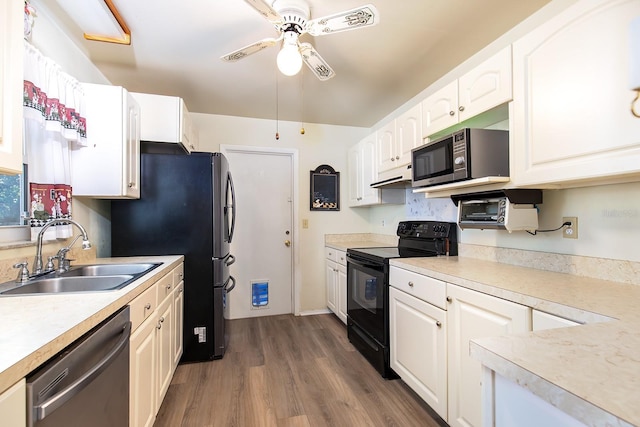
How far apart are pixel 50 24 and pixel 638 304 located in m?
3.13

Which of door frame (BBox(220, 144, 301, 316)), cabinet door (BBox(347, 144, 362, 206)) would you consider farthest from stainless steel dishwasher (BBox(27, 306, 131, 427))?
cabinet door (BBox(347, 144, 362, 206))

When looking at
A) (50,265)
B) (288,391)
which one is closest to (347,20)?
(50,265)

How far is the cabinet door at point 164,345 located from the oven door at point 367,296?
1.45m

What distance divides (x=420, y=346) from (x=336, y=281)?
5.04 ft

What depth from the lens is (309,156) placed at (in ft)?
11.8

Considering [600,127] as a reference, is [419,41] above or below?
above

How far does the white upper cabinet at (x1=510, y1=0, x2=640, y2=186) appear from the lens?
3.44 ft

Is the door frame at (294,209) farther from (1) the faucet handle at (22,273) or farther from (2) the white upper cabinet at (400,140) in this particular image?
(1) the faucet handle at (22,273)

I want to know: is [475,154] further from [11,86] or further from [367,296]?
[11,86]

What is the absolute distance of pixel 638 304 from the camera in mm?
987

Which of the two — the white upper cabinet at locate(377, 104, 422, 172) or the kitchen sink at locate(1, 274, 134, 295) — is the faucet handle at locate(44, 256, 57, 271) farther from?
the white upper cabinet at locate(377, 104, 422, 172)

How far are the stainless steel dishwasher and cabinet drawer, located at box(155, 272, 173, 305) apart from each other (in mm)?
480

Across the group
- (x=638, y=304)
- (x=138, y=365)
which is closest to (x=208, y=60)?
(x=138, y=365)

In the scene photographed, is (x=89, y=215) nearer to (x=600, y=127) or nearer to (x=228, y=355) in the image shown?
(x=228, y=355)
